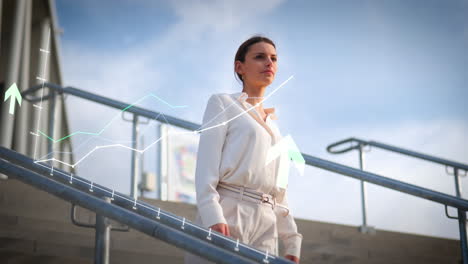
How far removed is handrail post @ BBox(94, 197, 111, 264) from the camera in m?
2.27

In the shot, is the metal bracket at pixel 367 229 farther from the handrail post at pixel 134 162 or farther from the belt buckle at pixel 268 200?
the belt buckle at pixel 268 200

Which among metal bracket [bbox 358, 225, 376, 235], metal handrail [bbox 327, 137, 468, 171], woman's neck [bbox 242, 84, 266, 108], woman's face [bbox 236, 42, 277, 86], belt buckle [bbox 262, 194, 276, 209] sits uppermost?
metal handrail [bbox 327, 137, 468, 171]

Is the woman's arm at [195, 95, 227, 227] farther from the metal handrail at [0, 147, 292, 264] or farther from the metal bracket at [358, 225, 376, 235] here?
the metal bracket at [358, 225, 376, 235]

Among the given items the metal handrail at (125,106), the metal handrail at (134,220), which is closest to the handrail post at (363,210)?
the metal handrail at (125,106)

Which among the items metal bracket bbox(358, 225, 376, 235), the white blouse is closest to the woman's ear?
the white blouse

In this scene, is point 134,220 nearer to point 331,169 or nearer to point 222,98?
point 222,98

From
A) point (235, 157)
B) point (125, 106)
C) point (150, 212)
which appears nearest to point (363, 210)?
point (125, 106)

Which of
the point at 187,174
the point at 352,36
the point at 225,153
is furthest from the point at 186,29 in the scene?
the point at 187,174

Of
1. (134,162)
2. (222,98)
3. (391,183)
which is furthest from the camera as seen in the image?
(134,162)

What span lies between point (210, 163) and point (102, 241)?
20.9 inches

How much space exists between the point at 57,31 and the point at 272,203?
27.1 feet

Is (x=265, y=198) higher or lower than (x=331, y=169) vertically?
lower

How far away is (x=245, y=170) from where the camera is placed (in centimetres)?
224

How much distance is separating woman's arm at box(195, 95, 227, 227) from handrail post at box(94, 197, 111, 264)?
400 millimetres
